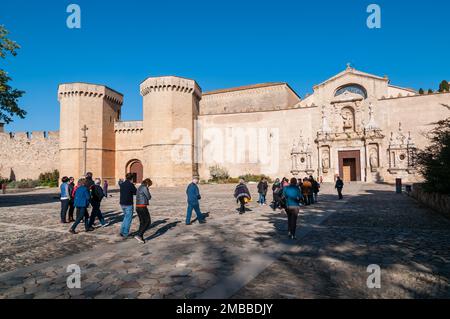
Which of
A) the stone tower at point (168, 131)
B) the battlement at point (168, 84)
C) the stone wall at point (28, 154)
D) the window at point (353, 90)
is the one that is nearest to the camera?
the window at point (353, 90)

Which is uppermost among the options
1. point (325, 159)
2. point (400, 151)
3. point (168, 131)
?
point (168, 131)

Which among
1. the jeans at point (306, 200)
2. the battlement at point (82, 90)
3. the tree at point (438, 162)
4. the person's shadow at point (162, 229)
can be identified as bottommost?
the person's shadow at point (162, 229)

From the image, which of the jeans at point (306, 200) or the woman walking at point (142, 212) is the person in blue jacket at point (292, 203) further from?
the jeans at point (306, 200)

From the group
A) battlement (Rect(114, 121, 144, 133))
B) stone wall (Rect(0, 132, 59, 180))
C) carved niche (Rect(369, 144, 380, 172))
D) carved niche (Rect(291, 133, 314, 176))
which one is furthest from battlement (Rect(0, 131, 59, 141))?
carved niche (Rect(369, 144, 380, 172))

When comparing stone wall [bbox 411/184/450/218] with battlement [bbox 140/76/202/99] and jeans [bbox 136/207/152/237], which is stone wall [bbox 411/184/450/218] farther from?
battlement [bbox 140/76/202/99]

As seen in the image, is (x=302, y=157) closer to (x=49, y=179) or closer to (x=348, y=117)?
(x=348, y=117)

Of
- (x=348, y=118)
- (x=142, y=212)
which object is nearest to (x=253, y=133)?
(x=348, y=118)

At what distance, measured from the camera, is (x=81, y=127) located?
115 feet

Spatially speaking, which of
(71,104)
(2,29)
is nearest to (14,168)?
(71,104)

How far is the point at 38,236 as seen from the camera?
23.9 ft

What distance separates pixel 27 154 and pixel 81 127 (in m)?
12.6

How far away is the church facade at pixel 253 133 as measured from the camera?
102 ft

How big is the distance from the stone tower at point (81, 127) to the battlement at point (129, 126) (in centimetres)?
198

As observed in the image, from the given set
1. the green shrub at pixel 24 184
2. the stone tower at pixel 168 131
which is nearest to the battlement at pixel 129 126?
the stone tower at pixel 168 131
